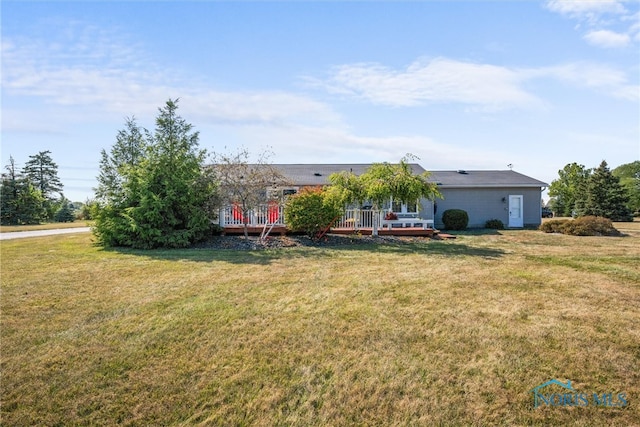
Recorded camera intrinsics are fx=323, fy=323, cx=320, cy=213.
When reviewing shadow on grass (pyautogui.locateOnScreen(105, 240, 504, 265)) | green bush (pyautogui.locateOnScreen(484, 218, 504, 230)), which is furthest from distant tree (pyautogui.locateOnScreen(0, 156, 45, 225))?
green bush (pyautogui.locateOnScreen(484, 218, 504, 230))

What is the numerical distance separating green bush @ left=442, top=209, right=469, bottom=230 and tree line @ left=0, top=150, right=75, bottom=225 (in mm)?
36585

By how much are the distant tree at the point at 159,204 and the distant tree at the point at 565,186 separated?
4202 cm

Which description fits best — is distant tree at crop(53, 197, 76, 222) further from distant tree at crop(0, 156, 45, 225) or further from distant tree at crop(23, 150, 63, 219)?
distant tree at crop(23, 150, 63, 219)

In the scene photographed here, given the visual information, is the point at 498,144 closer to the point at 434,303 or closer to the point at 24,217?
the point at 434,303

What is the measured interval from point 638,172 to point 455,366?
56.2m

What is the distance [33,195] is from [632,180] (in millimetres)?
65999

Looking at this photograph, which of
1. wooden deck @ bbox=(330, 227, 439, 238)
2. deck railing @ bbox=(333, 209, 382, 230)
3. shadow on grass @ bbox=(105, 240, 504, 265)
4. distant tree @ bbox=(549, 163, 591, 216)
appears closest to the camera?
shadow on grass @ bbox=(105, 240, 504, 265)

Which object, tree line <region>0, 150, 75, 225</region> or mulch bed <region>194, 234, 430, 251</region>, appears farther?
tree line <region>0, 150, 75, 225</region>

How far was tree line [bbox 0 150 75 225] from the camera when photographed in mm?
30516

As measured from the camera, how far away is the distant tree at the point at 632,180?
3536 centimetres

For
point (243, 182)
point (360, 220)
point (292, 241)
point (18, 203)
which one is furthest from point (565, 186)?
point (18, 203)

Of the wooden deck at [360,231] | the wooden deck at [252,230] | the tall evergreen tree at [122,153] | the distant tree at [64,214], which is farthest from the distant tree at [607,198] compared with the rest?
the distant tree at [64,214]

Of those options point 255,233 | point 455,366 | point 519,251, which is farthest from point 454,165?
point 455,366

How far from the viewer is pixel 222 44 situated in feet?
30.8
